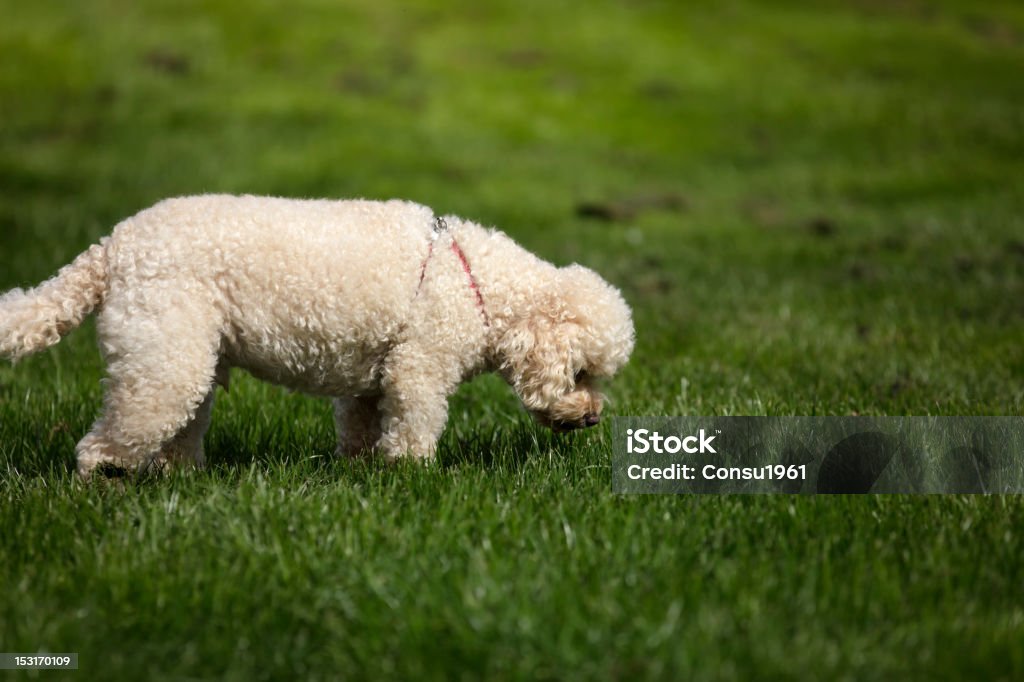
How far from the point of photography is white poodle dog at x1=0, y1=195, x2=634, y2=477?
4203 mm

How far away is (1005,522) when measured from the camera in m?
4.00

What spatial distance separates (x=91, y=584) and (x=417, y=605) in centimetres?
125

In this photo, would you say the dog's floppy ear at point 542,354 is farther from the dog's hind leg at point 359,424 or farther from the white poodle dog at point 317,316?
the dog's hind leg at point 359,424

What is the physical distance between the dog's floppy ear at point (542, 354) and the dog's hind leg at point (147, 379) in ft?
4.57

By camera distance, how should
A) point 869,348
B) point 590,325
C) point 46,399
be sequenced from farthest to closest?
point 869,348 < point 46,399 < point 590,325

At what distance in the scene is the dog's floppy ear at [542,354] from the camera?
4.58 m

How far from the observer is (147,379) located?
4.15 m

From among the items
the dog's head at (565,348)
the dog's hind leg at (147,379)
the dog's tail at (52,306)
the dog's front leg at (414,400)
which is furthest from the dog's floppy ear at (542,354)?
the dog's tail at (52,306)

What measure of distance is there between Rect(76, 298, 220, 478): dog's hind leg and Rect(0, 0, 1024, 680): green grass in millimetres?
198

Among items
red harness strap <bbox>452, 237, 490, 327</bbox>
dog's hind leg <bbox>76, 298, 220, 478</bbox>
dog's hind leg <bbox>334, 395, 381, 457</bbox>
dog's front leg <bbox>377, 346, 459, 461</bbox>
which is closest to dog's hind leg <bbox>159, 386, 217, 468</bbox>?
dog's hind leg <bbox>76, 298, 220, 478</bbox>

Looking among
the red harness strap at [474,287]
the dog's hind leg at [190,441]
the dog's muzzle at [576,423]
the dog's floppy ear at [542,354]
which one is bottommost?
the dog's hind leg at [190,441]

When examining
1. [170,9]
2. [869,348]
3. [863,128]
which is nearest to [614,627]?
[869,348]

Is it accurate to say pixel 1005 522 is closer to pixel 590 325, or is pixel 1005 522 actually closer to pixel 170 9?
pixel 590 325

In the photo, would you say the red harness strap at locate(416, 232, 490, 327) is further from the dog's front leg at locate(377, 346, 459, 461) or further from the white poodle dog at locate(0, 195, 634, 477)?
the dog's front leg at locate(377, 346, 459, 461)
